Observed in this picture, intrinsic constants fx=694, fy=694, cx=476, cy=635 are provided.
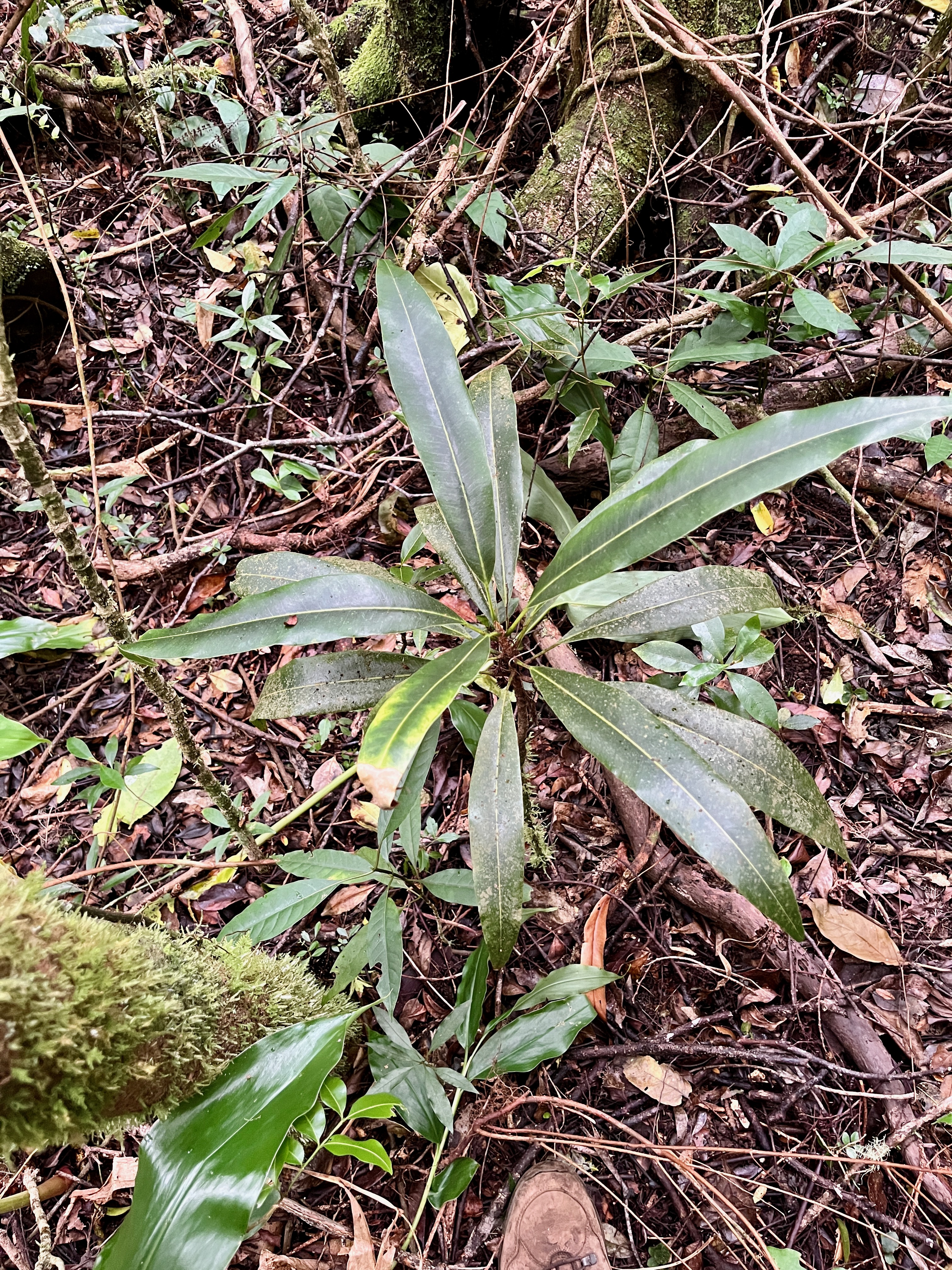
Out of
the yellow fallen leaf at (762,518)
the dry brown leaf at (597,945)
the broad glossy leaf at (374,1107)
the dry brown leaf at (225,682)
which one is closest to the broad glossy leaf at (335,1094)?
the broad glossy leaf at (374,1107)

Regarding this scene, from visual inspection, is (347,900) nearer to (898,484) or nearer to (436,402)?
(436,402)

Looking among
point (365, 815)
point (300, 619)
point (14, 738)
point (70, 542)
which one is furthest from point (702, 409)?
point (14, 738)

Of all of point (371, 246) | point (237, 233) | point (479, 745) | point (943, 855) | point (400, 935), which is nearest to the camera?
point (479, 745)

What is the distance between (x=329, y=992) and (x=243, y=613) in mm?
783

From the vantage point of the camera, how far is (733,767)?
112 centimetres

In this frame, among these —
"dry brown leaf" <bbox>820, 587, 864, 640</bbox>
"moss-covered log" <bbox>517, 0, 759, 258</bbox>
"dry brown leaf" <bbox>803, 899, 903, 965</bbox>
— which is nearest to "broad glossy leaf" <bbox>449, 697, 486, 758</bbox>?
"dry brown leaf" <bbox>803, 899, 903, 965</bbox>

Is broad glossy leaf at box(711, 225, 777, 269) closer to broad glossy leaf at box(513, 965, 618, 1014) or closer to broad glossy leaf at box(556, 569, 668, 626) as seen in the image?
broad glossy leaf at box(556, 569, 668, 626)

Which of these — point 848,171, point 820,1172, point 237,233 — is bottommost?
point 820,1172

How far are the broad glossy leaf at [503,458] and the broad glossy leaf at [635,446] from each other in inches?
17.3

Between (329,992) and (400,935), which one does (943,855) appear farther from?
(329,992)

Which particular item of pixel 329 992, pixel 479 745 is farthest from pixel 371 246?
pixel 329 992

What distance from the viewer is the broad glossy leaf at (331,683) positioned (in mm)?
1149

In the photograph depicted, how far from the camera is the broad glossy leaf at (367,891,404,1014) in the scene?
131cm

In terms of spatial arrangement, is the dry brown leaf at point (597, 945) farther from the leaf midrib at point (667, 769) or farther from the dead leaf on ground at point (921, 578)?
the dead leaf on ground at point (921, 578)
